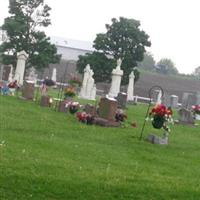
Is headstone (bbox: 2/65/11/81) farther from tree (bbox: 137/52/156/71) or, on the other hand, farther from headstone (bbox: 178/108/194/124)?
tree (bbox: 137/52/156/71)

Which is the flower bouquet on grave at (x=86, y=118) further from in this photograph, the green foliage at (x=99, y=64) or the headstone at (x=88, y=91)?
the green foliage at (x=99, y=64)

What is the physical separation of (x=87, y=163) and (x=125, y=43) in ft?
123

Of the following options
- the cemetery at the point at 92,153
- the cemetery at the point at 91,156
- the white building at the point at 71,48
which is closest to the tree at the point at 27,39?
the cemetery at the point at 92,153

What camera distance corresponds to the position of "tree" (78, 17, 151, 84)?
46562 millimetres

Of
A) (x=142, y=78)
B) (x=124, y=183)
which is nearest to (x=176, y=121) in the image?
(x=124, y=183)

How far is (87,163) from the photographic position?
9.91 meters

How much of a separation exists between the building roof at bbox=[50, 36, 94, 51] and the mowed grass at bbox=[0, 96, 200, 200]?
9116cm

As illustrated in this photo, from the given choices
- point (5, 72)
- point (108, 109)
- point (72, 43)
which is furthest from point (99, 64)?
point (72, 43)

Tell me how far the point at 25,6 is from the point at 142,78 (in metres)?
27.8

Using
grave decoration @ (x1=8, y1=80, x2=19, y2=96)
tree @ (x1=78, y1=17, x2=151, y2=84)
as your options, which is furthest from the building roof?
grave decoration @ (x1=8, y1=80, x2=19, y2=96)

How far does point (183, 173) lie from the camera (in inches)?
413

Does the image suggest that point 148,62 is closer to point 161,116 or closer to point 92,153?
point 161,116

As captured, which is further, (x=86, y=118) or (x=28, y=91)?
(x=28, y=91)

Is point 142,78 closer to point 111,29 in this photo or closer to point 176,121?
point 111,29
